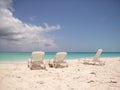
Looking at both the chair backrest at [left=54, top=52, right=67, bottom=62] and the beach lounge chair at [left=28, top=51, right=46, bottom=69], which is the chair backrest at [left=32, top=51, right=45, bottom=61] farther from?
the chair backrest at [left=54, top=52, right=67, bottom=62]

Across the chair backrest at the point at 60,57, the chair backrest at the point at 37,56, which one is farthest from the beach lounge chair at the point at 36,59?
the chair backrest at the point at 60,57

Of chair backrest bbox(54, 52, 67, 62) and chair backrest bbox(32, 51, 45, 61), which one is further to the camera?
chair backrest bbox(54, 52, 67, 62)

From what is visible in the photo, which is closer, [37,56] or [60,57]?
[37,56]

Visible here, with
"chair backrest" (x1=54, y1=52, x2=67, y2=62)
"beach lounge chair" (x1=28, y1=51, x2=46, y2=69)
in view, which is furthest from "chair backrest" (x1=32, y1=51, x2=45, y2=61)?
"chair backrest" (x1=54, y1=52, x2=67, y2=62)

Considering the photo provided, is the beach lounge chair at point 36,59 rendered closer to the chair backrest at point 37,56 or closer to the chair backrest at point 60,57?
the chair backrest at point 37,56

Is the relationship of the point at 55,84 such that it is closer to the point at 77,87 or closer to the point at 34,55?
the point at 77,87

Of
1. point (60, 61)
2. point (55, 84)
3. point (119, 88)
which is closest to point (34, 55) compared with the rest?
point (60, 61)

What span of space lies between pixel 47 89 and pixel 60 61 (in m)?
4.70

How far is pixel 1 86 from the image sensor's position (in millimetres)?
4559

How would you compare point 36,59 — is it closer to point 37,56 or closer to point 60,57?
point 37,56

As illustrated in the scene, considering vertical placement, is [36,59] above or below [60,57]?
below

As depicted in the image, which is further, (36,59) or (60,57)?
(60,57)

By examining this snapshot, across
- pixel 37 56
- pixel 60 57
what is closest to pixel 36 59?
pixel 37 56

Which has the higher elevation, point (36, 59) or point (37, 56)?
point (37, 56)
